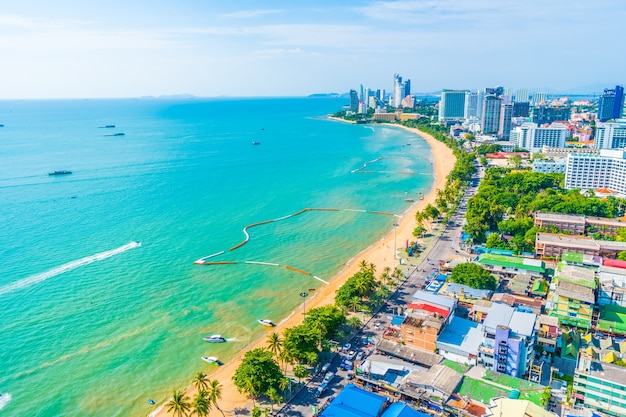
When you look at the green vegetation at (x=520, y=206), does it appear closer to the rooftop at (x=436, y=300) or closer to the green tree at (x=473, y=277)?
the green tree at (x=473, y=277)

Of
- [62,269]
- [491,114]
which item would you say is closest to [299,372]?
[62,269]

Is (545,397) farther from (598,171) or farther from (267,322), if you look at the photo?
(598,171)

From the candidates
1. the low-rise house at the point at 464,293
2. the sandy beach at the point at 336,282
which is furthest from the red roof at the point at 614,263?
the sandy beach at the point at 336,282

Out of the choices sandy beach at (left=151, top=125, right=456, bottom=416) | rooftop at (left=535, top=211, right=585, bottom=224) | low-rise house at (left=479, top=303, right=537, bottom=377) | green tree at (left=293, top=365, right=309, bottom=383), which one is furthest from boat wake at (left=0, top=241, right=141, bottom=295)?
rooftop at (left=535, top=211, right=585, bottom=224)

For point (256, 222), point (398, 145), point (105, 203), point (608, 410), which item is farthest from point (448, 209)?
point (398, 145)

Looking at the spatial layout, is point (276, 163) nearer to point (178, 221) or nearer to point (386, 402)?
point (178, 221)

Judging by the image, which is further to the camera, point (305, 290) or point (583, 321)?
point (305, 290)
